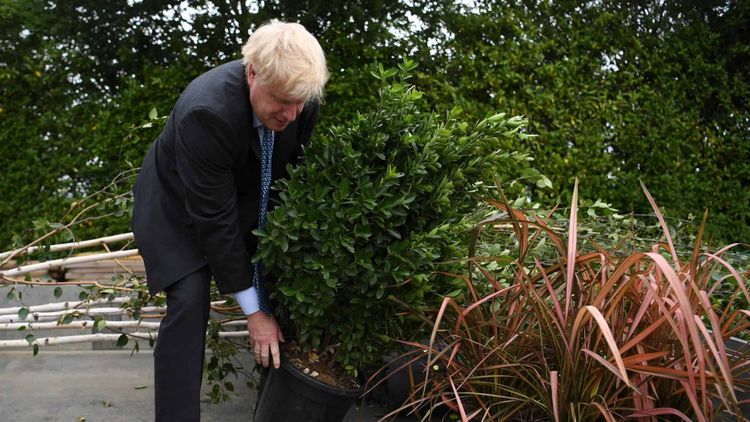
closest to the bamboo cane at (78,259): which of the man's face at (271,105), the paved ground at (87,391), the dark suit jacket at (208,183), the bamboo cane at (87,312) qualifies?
the bamboo cane at (87,312)

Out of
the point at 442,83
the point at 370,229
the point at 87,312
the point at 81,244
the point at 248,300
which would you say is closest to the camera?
the point at 370,229

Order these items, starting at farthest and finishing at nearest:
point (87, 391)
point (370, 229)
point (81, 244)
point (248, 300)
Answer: point (87, 391), point (81, 244), point (248, 300), point (370, 229)

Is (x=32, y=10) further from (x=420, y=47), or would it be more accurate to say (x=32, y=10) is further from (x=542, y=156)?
(x=542, y=156)

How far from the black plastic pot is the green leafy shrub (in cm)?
11

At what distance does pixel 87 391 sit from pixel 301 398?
1602 millimetres

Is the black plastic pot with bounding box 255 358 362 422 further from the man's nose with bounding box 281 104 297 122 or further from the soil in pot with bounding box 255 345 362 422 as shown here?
the man's nose with bounding box 281 104 297 122

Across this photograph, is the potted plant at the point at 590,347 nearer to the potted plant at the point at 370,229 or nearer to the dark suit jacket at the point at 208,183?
the potted plant at the point at 370,229

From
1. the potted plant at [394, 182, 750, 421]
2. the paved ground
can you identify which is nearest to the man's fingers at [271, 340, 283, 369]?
the potted plant at [394, 182, 750, 421]

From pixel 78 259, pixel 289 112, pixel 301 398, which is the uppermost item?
pixel 289 112

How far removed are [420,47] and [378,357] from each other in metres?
2.79

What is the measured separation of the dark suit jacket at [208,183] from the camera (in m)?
2.36

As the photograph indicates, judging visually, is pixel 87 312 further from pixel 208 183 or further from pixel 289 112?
pixel 289 112

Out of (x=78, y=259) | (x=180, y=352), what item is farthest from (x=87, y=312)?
(x=180, y=352)

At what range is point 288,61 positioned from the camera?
7.18 ft
